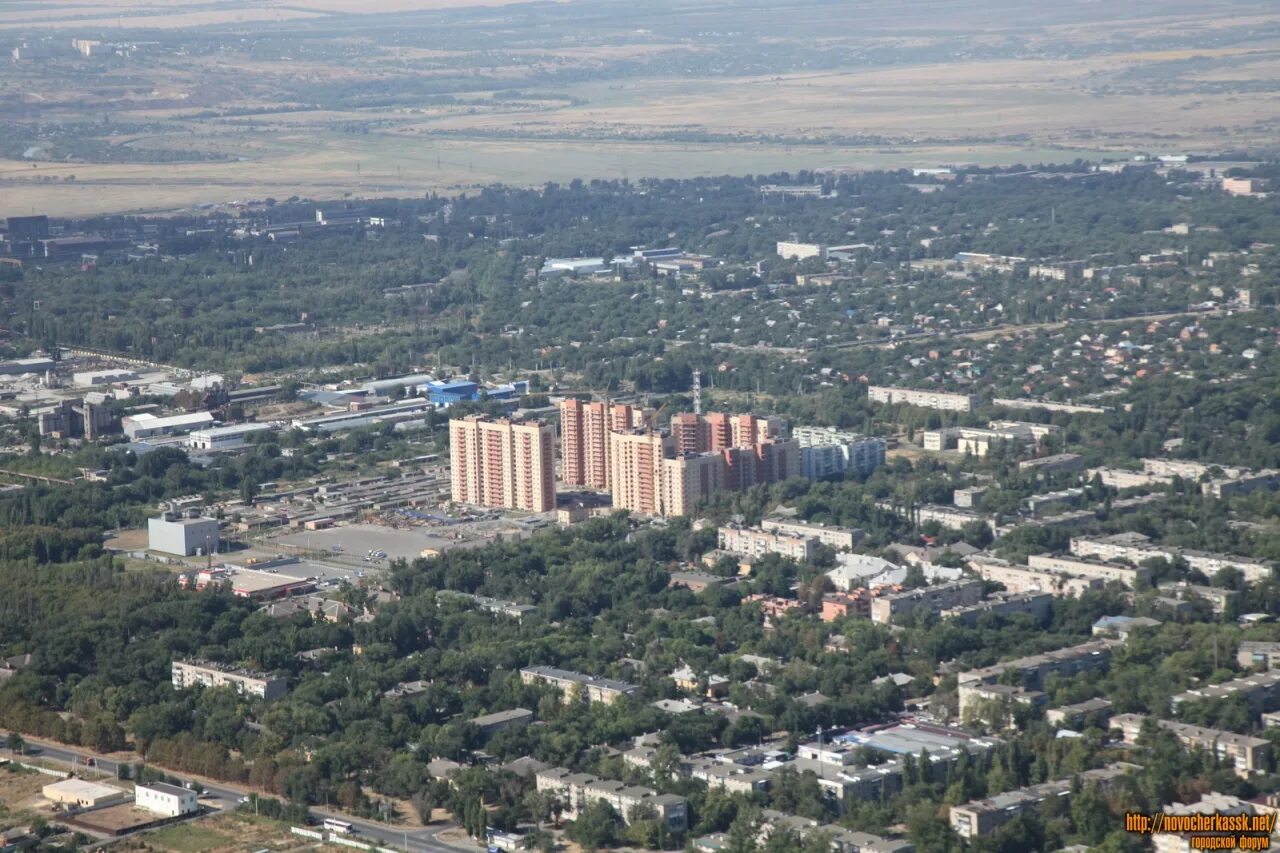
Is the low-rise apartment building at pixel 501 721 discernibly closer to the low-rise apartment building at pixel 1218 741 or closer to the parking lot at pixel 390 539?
the low-rise apartment building at pixel 1218 741

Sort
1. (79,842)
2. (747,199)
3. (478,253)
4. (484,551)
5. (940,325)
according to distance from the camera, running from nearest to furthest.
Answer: (79,842) → (484,551) → (940,325) → (478,253) → (747,199)

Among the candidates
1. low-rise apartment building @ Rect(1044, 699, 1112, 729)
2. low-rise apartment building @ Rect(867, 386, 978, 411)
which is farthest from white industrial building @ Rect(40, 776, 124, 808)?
low-rise apartment building @ Rect(867, 386, 978, 411)

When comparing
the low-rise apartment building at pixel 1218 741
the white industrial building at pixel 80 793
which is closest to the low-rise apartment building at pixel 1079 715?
the low-rise apartment building at pixel 1218 741

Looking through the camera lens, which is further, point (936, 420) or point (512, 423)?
point (936, 420)

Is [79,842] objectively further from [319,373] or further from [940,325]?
[940,325]

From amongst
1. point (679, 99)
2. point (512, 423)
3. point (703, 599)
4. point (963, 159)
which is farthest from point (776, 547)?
point (679, 99)

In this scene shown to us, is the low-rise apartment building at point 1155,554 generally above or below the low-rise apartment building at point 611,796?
below

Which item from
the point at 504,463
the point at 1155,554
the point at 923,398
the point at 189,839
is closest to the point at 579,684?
the point at 189,839
